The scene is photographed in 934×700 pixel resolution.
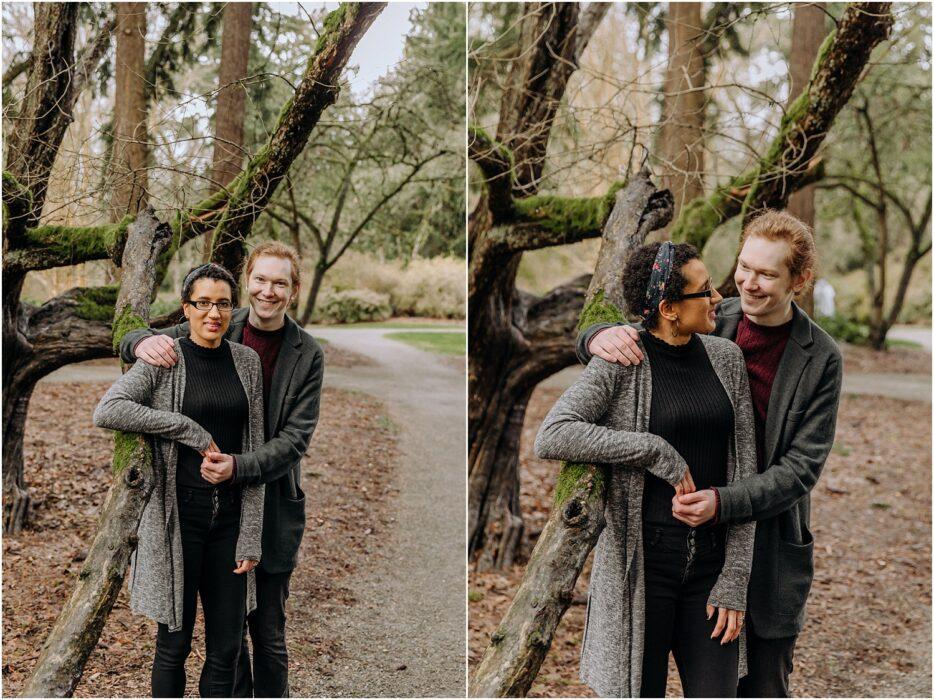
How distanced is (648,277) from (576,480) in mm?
614

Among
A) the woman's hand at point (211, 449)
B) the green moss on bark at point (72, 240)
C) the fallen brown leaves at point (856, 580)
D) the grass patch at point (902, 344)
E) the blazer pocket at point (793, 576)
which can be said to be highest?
the green moss on bark at point (72, 240)

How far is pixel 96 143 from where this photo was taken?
350 centimetres

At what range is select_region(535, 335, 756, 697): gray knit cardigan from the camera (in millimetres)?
2033

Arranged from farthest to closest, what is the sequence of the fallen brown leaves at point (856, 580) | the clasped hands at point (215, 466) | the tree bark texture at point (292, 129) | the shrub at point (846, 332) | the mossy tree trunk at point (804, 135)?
1. the shrub at point (846, 332)
2. the fallen brown leaves at point (856, 580)
3. the tree bark texture at point (292, 129)
4. the mossy tree trunk at point (804, 135)
5. the clasped hands at point (215, 466)

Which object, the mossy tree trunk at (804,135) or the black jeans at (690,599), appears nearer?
the black jeans at (690,599)

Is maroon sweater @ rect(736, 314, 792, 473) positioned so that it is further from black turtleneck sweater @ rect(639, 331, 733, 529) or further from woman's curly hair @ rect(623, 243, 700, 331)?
woman's curly hair @ rect(623, 243, 700, 331)

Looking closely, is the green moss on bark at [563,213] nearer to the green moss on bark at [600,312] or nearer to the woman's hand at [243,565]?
the green moss on bark at [600,312]

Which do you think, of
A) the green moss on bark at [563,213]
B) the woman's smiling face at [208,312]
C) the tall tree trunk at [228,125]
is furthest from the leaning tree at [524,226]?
the woman's smiling face at [208,312]

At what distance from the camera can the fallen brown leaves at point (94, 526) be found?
10.5 ft

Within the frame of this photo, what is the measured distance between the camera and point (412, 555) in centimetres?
387

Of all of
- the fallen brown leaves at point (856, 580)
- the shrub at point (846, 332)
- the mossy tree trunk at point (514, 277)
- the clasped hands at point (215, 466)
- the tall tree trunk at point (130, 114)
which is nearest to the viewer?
the clasped hands at point (215, 466)

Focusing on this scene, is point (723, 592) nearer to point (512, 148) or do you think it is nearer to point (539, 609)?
point (539, 609)

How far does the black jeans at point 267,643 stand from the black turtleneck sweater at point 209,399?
462 millimetres

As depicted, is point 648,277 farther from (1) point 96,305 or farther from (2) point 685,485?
(1) point 96,305
